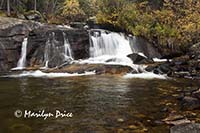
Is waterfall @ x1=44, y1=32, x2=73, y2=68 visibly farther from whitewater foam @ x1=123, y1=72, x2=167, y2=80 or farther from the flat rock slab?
the flat rock slab

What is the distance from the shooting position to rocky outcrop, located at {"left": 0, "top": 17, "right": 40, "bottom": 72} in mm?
31234

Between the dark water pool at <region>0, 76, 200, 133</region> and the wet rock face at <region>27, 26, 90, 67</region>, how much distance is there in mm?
10159

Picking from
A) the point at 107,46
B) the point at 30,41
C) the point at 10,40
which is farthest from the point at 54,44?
the point at 107,46

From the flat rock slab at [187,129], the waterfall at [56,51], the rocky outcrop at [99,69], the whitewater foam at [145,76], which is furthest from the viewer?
the waterfall at [56,51]

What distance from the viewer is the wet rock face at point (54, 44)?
32156 millimetres

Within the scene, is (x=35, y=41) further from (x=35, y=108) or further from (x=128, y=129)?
(x=128, y=129)

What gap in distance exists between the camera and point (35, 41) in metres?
33.2

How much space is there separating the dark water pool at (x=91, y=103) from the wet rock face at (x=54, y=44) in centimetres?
1016

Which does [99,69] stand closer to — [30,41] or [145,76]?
[145,76]

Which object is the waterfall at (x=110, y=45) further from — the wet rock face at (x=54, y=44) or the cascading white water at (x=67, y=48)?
the cascading white water at (x=67, y=48)

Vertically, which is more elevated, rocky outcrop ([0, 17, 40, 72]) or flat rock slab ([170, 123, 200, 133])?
rocky outcrop ([0, 17, 40, 72])

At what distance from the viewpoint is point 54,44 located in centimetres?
3319

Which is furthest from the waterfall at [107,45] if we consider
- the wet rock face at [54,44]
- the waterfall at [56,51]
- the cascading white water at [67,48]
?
the waterfall at [56,51]

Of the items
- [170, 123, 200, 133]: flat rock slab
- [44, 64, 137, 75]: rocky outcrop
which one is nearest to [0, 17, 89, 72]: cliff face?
[44, 64, 137, 75]: rocky outcrop
